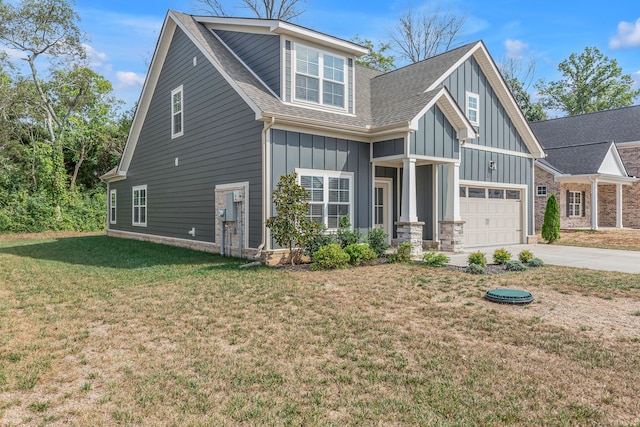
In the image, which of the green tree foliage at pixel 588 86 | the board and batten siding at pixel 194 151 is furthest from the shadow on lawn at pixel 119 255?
the green tree foliage at pixel 588 86

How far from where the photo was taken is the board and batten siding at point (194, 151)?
1038cm

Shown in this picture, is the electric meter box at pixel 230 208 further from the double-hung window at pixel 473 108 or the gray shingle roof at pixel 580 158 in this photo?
the gray shingle roof at pixel 580 158

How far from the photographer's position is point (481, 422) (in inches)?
114

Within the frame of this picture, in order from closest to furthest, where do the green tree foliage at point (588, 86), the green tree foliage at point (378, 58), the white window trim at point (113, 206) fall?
the white window trim at point (113, 206) < the green tree foliage at point (378, 58) < the green tree foliage at point (588, 86)

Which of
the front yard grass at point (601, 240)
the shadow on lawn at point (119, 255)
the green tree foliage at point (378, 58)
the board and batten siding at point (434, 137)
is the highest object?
the green tree foliage at point (378, 58)

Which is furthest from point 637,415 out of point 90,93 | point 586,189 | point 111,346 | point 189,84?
point 90,93

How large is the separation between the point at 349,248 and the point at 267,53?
5.68 m

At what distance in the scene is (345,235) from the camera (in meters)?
10.1

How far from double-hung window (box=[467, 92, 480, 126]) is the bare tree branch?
16.3m

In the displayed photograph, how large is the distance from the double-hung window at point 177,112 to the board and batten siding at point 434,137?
25.4 feet

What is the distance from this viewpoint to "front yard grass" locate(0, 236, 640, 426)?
3.08 metres

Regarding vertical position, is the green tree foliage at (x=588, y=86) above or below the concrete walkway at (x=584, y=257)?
above

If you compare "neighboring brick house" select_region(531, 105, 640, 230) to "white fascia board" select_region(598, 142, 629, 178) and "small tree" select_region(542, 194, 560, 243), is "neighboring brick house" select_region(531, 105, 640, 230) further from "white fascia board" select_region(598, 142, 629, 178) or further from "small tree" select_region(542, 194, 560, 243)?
"small tree" select_region(542, 194, 560, 243)

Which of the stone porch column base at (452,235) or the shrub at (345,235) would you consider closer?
the shrub at (345,235)
